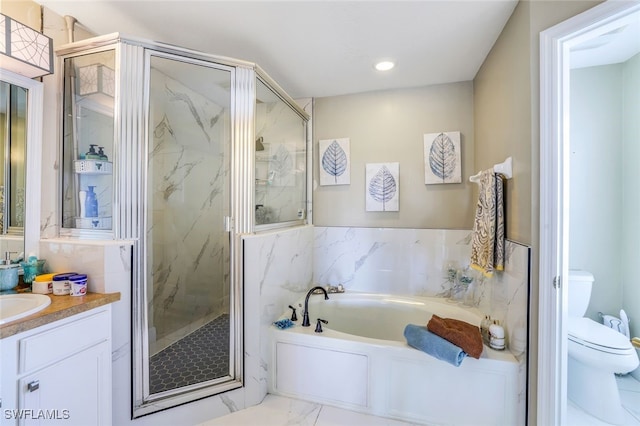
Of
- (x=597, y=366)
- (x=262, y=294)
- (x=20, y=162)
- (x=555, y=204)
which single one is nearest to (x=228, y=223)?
(x=262, y=294)

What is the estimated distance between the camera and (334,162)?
278cm

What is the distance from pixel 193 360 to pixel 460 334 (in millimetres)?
1928

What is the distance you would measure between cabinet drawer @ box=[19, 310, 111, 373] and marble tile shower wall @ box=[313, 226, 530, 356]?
73.0 inches

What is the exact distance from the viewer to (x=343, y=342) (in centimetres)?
179

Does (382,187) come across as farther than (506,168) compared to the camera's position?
Yes

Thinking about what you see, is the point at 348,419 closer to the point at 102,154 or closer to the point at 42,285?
the point at 42,285

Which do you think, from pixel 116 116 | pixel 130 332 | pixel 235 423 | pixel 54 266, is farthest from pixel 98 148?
pixel 235 423

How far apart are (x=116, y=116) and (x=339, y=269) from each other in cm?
221

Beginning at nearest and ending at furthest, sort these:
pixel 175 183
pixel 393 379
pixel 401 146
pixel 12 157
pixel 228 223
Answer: pixel 12 157
pixel 393 379
pixel 228 223
pixel 175 183
pixel 401 146

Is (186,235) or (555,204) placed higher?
(555,204)

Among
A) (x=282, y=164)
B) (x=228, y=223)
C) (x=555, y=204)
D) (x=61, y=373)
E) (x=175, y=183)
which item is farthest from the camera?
(x=282, y=164)

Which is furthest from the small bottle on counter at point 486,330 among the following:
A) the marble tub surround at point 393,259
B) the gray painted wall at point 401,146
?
the gray painted wall at point 401,146

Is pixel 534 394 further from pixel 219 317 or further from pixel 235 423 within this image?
pixel 219 317

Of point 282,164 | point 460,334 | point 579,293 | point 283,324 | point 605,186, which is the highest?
point 282,164
